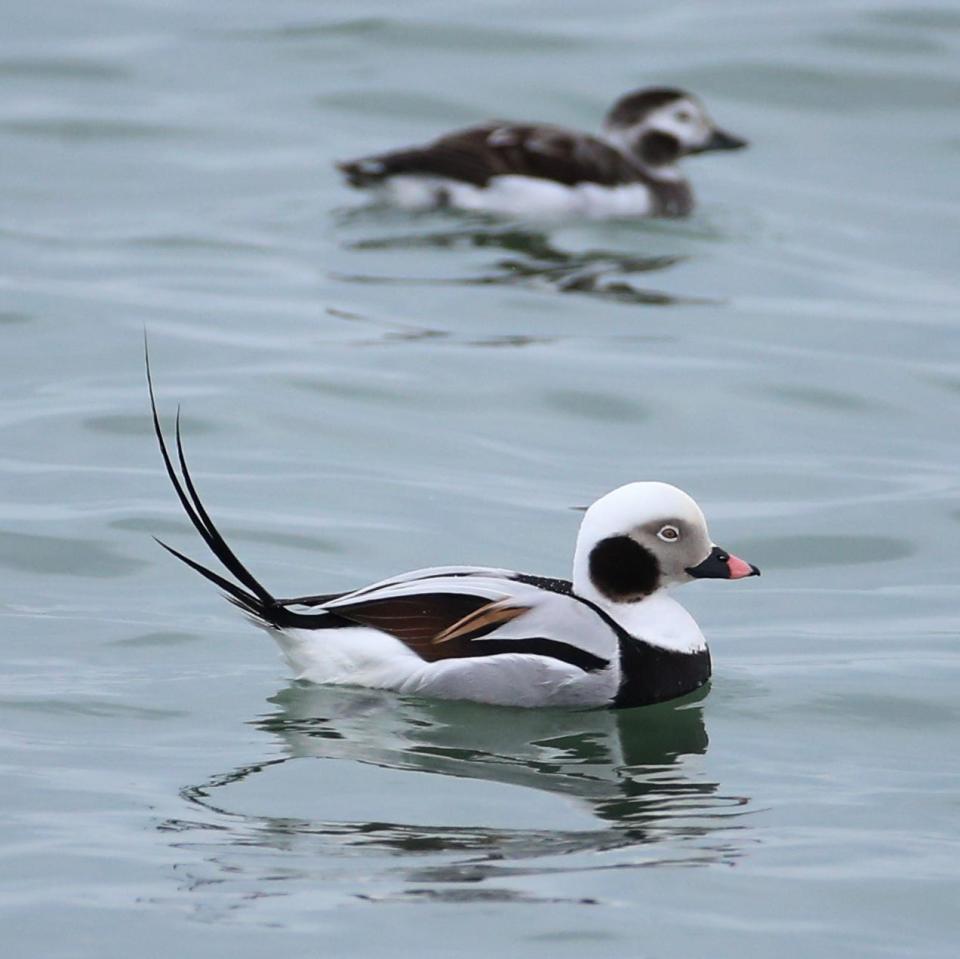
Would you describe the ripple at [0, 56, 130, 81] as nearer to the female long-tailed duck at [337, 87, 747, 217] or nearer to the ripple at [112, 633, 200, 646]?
the female long-tailed duck at [337, 87, 747, 217]

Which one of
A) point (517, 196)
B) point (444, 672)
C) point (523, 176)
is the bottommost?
point (444, 672)

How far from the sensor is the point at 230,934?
4750 mm

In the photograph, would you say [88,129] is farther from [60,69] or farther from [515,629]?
[515,629]

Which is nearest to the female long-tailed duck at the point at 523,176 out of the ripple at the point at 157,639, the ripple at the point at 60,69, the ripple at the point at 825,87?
the ripple at the point at 825,87

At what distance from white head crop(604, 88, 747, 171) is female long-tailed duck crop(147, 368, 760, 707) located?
26.4ft

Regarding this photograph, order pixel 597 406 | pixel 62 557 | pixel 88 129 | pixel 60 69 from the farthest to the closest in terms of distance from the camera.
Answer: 1. pixel 60 69
2. pixel 88 129
3. pixel 597 406
4. pixel 62 557

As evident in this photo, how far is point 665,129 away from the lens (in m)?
14.5

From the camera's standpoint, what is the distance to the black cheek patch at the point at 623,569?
6641mm

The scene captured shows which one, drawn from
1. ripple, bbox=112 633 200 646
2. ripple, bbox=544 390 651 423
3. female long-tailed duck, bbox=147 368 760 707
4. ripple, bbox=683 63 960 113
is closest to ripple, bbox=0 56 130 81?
ripple, bbox=683 63 960 113

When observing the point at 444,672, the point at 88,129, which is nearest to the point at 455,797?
the point at 444,672

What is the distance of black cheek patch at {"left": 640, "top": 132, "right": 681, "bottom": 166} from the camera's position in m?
14.4

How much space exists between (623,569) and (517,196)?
Answer: 7022 millimetres

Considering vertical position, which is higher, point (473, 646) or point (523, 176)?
point (523, 176)

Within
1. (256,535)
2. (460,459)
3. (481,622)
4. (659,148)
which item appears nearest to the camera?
(481,622)
